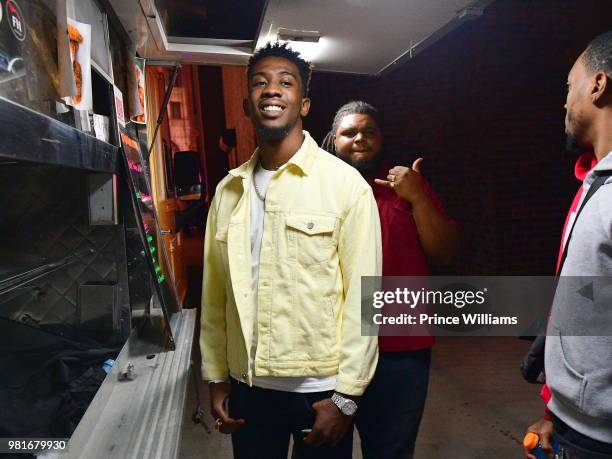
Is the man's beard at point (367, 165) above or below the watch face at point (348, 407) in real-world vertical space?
above

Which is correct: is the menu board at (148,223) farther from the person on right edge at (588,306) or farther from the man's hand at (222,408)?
the person on right edge at (588,306)

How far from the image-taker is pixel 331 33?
7.93 feet

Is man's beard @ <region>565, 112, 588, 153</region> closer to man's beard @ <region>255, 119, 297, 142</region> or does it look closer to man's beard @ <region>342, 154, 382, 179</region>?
man's beard @ <region>342, 154, 382, 179</region>

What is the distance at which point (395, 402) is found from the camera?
1754 mm

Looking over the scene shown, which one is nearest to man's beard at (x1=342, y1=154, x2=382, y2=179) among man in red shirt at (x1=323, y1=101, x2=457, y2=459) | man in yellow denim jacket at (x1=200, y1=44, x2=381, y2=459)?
man in red shirt at (x1=323, y1=101, x2=457, y2=459)

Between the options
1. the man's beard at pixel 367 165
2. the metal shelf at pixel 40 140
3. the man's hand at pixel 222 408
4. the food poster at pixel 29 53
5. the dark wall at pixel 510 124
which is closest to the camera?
the metal shelf at pixel 40 140

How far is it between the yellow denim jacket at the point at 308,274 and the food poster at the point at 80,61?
0.59 metres

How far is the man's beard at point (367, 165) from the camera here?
1946mm

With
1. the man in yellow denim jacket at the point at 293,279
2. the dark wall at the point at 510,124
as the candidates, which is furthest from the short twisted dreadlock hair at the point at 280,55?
the dark wall at the point at 510,124

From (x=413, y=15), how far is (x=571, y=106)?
1.03 meters

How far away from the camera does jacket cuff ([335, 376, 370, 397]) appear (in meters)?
1.40

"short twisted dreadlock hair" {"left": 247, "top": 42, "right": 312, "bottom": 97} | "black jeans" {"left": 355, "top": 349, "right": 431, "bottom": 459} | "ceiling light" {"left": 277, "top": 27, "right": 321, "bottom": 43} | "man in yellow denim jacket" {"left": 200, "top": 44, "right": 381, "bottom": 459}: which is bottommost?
"black jeans" {"left": 355, "top": 349, "right": 431, "bottom": 459}

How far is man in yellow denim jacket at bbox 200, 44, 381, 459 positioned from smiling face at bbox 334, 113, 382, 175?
41 centimetres

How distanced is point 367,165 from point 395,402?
40.3 inches
